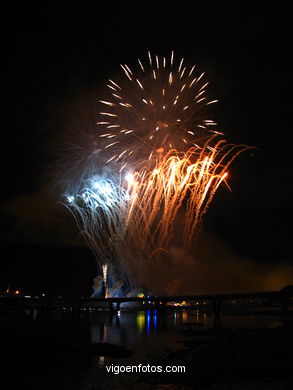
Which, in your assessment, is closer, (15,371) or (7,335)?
(15,371)

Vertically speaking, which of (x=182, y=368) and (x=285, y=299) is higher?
(x=285, y=299)

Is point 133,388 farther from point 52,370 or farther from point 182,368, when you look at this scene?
point 52,370

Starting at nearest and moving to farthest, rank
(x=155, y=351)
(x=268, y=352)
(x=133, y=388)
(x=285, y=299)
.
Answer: (x=133, y=388), (x=268, y=352), (x=155, y=351), (x=285, y=299)

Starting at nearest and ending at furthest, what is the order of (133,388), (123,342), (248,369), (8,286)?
(133,388) → (248,369) → (123,342) → (8,286)

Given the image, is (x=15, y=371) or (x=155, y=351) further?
(x=155, y=351)

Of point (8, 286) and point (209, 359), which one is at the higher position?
point (8, 286)

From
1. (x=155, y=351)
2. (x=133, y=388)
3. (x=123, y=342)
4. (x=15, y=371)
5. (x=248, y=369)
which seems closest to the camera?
(x=133, y=388)

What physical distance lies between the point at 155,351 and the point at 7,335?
19.2m

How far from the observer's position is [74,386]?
20.4 m

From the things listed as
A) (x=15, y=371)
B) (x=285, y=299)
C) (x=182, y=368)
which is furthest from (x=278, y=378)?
(x=285, y=299)

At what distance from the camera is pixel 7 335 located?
40.7 meters

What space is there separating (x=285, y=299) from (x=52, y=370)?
277ft

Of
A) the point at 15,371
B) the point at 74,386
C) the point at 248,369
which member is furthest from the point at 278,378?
the point at 15,371

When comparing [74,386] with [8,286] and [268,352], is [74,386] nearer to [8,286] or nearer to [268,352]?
[268,352]
